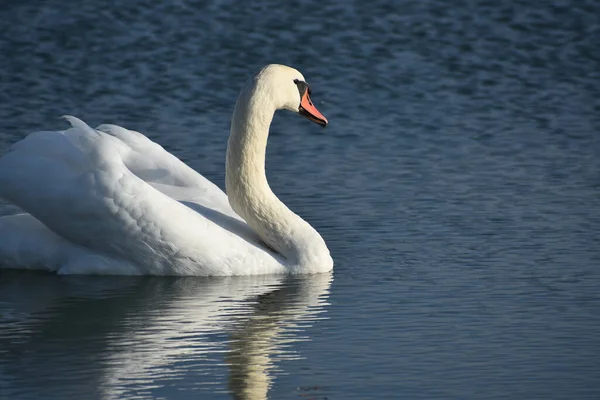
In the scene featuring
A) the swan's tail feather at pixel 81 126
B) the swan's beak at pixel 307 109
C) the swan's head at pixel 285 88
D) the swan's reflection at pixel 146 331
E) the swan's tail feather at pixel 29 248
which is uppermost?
the swan's head at pixel 285 88

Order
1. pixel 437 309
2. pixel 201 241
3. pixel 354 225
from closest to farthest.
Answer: pixel 437 309, pixel 201 241, pixel 354 225

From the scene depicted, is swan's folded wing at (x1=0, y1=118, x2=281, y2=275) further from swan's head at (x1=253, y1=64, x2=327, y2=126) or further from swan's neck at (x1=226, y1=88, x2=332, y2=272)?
swan's head at (x1=253, y1=64, x2=327, y2=126)

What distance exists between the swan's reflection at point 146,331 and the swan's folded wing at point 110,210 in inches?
5.9

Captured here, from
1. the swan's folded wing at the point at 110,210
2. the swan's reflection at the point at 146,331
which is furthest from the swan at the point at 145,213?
the swan's reflection at the point at 146,331

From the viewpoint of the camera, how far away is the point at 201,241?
10.9 meters

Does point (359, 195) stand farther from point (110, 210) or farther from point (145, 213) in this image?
point (110, 210)

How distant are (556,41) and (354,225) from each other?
851 centimetres

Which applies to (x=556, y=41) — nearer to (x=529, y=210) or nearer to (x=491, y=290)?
(x=529, y=210)

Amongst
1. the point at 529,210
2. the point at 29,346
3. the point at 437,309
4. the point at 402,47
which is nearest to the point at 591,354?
the point at 437,309

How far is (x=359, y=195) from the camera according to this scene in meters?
13.1

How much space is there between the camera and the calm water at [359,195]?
27.9ft

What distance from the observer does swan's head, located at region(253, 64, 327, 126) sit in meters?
11.2

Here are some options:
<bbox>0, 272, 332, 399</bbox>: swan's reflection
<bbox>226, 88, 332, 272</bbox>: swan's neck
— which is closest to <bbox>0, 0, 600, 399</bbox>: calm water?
<bbox>0, 272, 332, 399</bbox>: swan's reflection

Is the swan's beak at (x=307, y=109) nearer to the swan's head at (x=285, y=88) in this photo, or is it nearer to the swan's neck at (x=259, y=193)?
the swan's head at (x=285, y=88)
